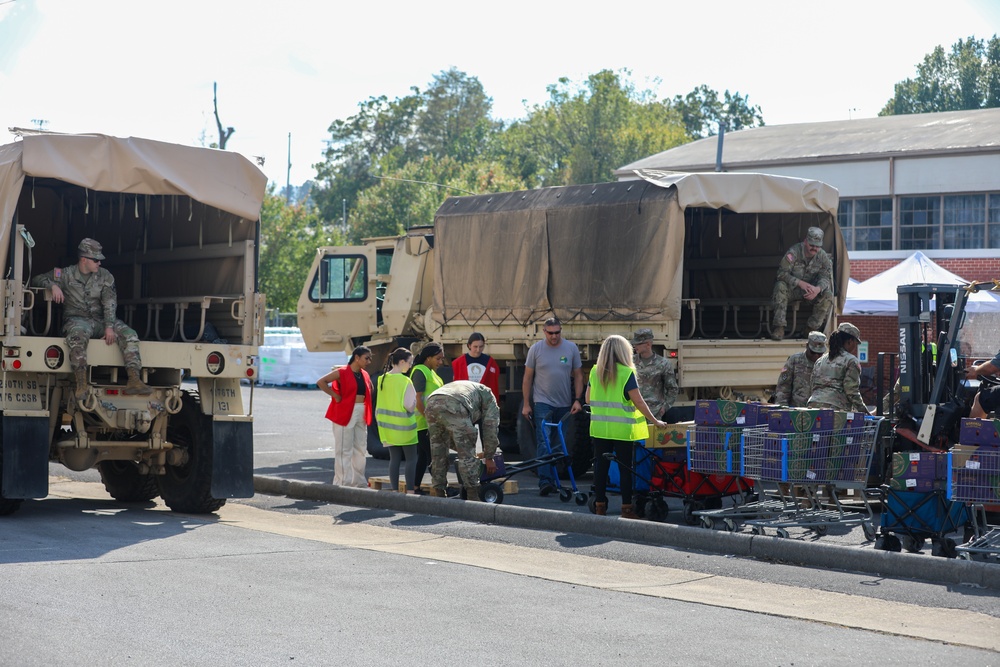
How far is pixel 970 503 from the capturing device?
8.98 m

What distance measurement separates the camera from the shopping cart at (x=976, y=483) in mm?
8812

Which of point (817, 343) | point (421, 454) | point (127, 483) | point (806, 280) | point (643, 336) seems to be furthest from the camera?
point (806, 280)

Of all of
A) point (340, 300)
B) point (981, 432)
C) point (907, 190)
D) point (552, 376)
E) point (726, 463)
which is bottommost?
point (726, 463)

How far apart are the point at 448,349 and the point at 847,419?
796 centimetres

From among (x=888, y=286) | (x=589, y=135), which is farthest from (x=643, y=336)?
(x=589, y=135)

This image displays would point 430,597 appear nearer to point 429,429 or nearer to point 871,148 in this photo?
point 429,429

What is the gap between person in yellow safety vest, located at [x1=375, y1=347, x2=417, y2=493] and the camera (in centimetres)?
1288

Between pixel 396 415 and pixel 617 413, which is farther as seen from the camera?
pixel 396 415

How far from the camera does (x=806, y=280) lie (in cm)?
1505

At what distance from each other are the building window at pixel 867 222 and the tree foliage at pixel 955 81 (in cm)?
5196

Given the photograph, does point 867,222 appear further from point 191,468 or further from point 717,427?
point 191,468

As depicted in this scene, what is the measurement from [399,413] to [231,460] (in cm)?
181

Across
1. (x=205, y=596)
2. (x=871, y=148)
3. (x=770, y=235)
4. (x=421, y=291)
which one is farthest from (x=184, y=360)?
(x=871, y=148)

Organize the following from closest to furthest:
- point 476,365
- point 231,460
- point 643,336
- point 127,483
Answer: point 231,460 → point 643,336 → point 127,483 → point 476,365
